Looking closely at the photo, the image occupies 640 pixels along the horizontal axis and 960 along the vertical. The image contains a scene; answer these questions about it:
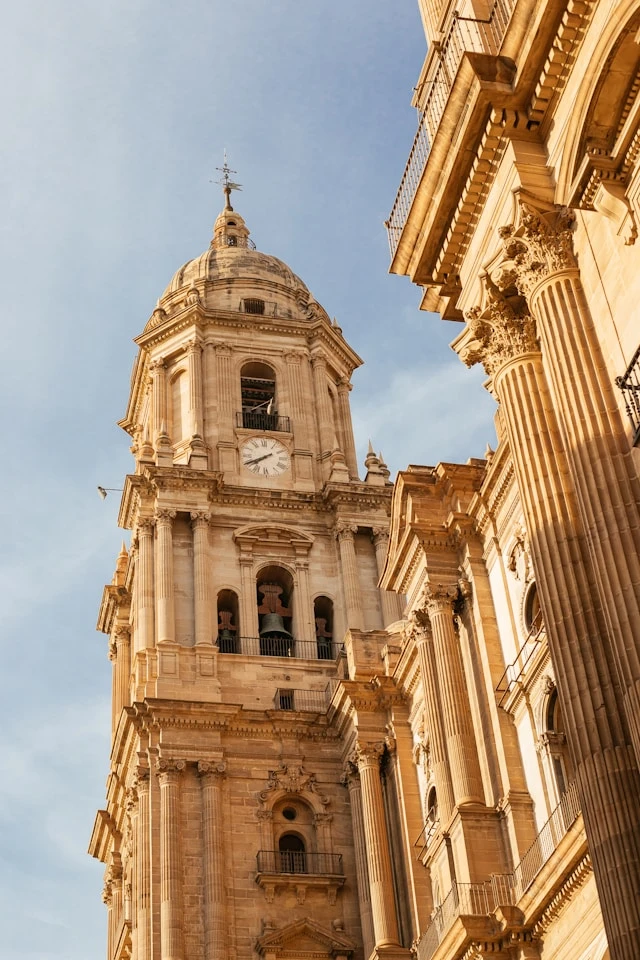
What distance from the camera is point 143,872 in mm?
36969

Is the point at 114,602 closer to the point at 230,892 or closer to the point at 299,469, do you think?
the point at 299,469

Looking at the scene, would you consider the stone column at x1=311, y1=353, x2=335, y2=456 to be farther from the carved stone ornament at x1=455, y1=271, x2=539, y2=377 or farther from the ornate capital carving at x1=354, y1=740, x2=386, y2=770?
the carved stone ornament at x1=455, y1=271, x2=539, y2=377

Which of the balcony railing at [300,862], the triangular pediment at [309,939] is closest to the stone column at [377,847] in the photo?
the triangular pediment at [309,939]

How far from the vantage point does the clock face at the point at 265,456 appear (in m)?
46.7

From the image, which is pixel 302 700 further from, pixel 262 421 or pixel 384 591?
pixel 262 421

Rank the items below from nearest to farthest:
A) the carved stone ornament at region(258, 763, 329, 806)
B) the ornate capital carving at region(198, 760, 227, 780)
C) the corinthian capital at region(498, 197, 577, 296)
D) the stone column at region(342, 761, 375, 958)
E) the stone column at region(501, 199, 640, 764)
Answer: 1. the stone column at region(501, 199, 640, 764)
2. the corinthian capital at region(498, 197, 577, 296)
3. the stone column at region(342, 761, 375, 958)
4. the ornate capital carving at region(198, 760, 227, 780)
5. the carved stone ornament at region(258, 763, 329, 806)

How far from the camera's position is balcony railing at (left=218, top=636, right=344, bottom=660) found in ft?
140

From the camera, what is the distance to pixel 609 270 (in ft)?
56.2

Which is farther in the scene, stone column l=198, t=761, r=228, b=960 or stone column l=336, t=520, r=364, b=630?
stone column l=336, t=520, r=364, b=630

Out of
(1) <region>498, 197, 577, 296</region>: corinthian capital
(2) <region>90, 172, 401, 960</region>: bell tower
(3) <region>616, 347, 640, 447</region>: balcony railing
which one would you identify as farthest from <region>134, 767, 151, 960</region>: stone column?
(3) <region>616, 347, 640, 447</region>: balcony railing

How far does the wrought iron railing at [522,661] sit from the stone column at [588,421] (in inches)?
398

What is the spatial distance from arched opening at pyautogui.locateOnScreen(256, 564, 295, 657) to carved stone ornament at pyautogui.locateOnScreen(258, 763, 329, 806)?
4326mm

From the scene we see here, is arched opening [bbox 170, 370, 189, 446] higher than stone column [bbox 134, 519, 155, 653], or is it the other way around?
arched opening [bbox 170, 370, 189, 446]

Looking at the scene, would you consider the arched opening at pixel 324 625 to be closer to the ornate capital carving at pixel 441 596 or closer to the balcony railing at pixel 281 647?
the balcony railing at pixel 281 647
